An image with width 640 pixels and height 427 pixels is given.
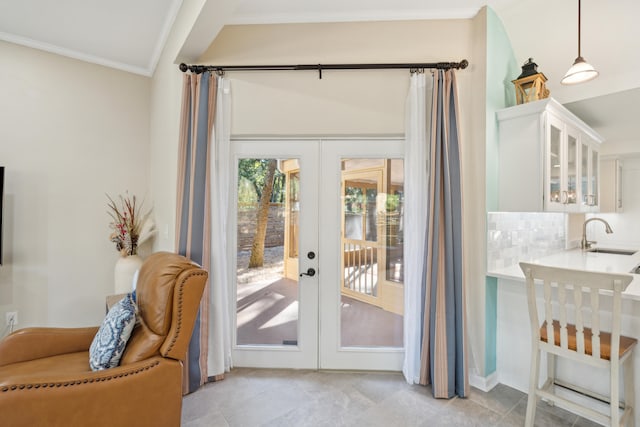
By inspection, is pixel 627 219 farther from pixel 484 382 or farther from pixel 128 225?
pixel 128 225

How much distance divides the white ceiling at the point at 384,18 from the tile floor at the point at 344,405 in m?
2.65

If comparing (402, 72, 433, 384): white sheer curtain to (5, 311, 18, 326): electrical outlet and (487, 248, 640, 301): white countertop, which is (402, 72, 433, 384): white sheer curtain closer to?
(487, 248, 640, 301): white countertop

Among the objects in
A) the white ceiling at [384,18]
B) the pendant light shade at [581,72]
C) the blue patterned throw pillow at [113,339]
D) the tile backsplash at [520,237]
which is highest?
the white ceiling at [384,18]

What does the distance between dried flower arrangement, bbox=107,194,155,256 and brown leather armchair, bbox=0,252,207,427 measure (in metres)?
A: 1.11

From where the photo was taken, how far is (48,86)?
2.75 m

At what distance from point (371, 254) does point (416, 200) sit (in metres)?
0.59

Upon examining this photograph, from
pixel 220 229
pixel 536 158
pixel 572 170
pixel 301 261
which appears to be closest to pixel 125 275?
pixel 220 229

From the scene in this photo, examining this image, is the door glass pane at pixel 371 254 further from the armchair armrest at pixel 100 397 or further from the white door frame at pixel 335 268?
the armchair armrest at pixel 100 397

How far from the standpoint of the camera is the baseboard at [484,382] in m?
2.23

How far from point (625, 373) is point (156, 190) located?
3.94 meters

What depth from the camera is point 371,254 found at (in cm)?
246

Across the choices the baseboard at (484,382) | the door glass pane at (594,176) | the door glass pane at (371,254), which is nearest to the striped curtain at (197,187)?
the door glass pane at (371,254)

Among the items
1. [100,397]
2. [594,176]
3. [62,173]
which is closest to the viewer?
[100,397]

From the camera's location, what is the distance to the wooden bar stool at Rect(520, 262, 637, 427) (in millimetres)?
1511
